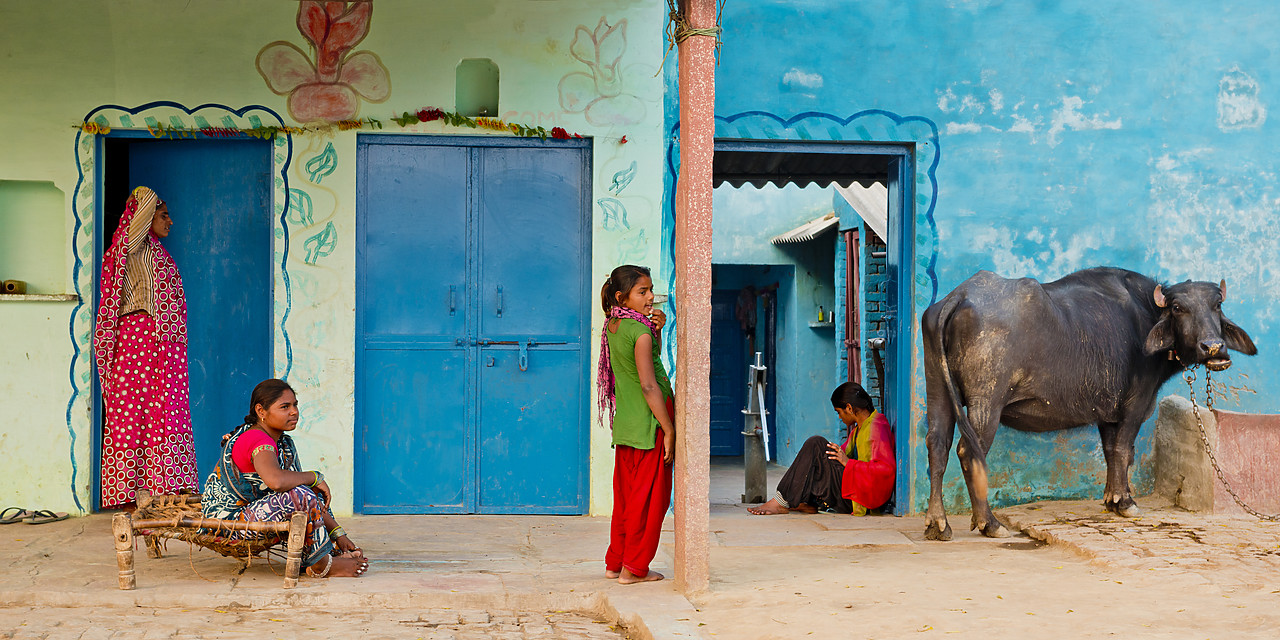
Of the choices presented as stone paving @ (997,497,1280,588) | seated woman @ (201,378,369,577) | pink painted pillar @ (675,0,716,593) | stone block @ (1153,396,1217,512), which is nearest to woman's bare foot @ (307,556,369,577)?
seated woman @ (201,378,369,577)

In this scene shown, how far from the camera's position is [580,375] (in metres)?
6.81

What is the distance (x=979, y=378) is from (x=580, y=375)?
2.33 metres

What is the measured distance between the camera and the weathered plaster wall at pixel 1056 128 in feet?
23.1

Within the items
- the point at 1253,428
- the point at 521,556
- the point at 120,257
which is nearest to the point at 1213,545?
the point at 1253,428

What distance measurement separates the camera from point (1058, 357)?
638 centimetres

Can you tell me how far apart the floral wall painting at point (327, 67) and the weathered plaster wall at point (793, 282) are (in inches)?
312

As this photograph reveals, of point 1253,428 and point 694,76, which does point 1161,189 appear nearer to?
point 1253,428

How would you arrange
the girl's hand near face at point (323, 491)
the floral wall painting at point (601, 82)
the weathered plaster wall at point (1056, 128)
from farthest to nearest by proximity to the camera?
the weathered plaster wall at point (1056, 128) → the floral wall painting at point (601, 82) → the girl's hand near face at point (323, 491)

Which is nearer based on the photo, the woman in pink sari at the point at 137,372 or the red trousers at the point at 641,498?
the red trousers at the point at 641,498

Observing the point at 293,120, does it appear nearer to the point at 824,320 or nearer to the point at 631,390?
the point at 631,390

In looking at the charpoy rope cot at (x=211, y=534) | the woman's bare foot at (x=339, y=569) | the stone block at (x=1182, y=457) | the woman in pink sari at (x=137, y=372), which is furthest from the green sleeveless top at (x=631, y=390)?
the stone block at (x=1182, y=457)

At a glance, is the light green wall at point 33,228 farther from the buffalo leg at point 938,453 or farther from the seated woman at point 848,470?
the buffalo leg at point 938,453

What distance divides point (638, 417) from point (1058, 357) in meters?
2.84

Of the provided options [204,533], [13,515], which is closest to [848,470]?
[204,533]
